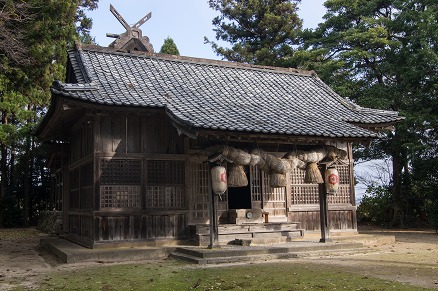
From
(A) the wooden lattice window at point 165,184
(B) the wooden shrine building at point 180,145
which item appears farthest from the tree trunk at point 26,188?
(A) the wooden lattice window at point 165,184

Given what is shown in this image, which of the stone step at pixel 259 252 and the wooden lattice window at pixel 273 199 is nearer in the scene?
the stone step at pixel 259 252

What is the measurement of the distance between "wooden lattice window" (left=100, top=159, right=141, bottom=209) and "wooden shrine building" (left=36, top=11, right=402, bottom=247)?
0.03 m

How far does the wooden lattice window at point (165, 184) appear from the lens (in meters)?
13.0

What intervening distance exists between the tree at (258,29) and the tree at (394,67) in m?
8.53

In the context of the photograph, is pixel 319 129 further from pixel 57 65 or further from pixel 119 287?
pixel 57 65

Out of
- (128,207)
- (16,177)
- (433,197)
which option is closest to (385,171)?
(433,197)

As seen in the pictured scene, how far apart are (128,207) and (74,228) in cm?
383

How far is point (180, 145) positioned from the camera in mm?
13633

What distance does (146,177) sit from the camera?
1299cm

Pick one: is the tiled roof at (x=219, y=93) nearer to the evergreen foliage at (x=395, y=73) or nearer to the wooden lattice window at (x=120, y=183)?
the wooden lattice window at (x=120, y=183)

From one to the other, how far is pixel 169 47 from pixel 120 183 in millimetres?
25280

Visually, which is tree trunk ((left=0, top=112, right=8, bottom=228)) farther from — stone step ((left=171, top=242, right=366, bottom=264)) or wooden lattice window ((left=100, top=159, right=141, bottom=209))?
stone step ((left=171, top=242, right=366, bottom=264))

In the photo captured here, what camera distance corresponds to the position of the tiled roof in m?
12.2

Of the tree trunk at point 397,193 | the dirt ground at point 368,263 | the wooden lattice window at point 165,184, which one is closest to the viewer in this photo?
the dirt ground at point 368,263
